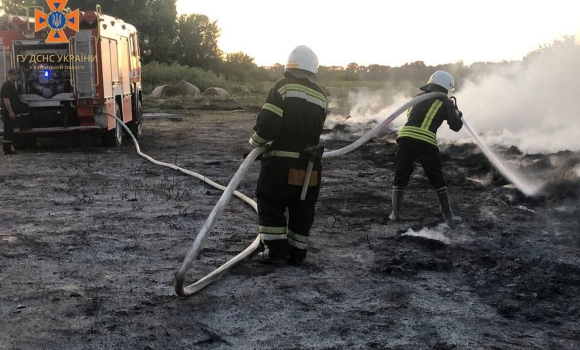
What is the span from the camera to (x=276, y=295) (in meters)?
4.50

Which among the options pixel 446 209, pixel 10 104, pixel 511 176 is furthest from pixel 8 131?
pixel 511 176

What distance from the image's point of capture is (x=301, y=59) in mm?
5207

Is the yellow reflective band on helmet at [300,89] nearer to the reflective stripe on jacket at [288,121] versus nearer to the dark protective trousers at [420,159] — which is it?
the reflective stripe on jacket at [288,121]

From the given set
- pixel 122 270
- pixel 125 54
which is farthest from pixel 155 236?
pixel 125 54

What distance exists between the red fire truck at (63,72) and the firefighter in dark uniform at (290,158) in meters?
8.06

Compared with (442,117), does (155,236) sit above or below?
below

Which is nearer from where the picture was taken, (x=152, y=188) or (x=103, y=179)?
(x=152, y=188)

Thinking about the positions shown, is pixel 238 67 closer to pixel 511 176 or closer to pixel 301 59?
pixel 511 176

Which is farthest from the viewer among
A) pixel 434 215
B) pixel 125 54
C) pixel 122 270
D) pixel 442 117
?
pixel 125 54

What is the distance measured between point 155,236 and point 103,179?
3725 millimetres

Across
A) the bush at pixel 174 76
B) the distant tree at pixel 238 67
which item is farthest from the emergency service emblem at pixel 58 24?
the distant tree at pixel 238 67

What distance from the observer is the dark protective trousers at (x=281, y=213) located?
520 centimetres

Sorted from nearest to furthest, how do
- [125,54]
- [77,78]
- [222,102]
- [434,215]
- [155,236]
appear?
[155,236] < [434,215] < [77,78] < [125,54] < [222,102]

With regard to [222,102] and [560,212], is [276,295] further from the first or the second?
[222,102]
